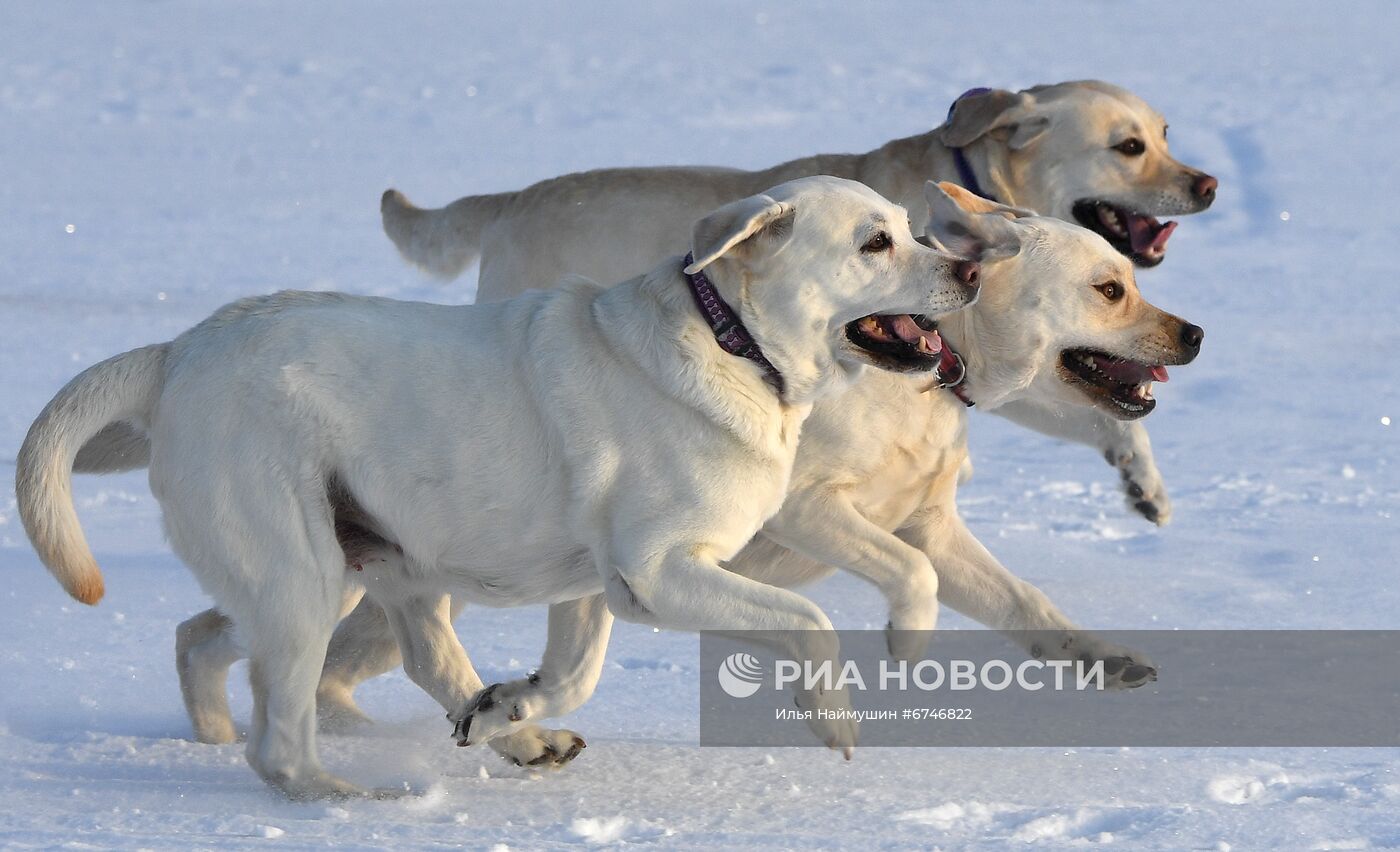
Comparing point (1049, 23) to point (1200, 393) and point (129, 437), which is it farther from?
point (129, 437)

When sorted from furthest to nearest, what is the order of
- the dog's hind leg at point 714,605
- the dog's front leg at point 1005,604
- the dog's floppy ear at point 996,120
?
the dog's floppy ear at point 996,120 → the dog's front leg at point 1005,604 → the dog's hind leg at point 714,605

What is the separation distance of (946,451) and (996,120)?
141cm

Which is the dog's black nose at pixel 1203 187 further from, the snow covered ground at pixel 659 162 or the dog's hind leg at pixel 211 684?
the dog's hind leg at pixel 211 684

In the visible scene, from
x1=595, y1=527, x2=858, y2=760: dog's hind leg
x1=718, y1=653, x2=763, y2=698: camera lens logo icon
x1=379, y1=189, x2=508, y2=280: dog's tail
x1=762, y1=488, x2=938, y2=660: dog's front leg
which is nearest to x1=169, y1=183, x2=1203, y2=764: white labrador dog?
x1=762, y1=488, x2=938, y2=660: dog's front leg

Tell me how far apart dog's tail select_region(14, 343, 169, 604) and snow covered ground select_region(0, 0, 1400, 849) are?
49 cm

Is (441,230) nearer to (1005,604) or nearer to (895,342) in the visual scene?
(1005,604)

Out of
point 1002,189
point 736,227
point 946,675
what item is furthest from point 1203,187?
point 736,227

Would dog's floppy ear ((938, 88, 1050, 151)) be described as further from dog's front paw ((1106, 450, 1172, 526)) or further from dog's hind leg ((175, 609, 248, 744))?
dog's hind leg ((175, 609, 248, 744))

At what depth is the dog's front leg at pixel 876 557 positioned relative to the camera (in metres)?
4.75

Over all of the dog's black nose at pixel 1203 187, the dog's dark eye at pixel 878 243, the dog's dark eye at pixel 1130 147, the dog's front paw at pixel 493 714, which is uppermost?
the dog's dark eye at pixel 1130 147

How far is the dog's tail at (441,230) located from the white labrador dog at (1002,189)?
0.31 m

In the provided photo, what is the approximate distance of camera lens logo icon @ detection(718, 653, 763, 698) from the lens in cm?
520

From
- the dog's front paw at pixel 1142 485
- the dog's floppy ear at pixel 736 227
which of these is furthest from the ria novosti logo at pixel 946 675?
the dog's floppy ear at pixel 736 227

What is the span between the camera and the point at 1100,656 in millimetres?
4992
